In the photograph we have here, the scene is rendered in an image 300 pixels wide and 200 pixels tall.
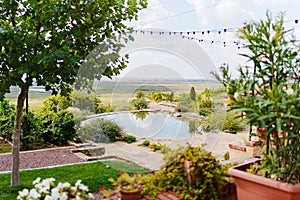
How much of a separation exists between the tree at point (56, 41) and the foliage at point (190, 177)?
111cm

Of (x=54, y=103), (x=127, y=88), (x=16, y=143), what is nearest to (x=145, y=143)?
(x=127, y=88)

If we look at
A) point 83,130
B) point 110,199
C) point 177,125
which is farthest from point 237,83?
point 83,130

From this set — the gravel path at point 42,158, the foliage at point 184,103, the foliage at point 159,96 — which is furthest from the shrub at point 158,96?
the gravel path at point 42,158

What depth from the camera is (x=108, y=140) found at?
10.6 ft

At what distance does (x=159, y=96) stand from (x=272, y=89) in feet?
4.23

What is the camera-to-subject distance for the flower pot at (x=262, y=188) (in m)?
1.67

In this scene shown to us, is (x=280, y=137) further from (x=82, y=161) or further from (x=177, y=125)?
(x=82, y=161)

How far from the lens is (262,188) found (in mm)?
1786

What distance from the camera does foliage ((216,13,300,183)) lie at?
5.40 ft

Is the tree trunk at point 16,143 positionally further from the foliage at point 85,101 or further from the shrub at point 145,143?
the shrub at point 145,143

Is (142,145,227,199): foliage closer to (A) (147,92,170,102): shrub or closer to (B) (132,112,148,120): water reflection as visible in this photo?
(A) (147,92,170,102): shrub

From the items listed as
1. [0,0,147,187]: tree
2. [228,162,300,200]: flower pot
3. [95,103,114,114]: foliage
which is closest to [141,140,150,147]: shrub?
[95,103,114,114]: foliage

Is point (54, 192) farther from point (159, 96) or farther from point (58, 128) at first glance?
point (58, 128)

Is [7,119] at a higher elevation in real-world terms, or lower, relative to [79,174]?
higher
